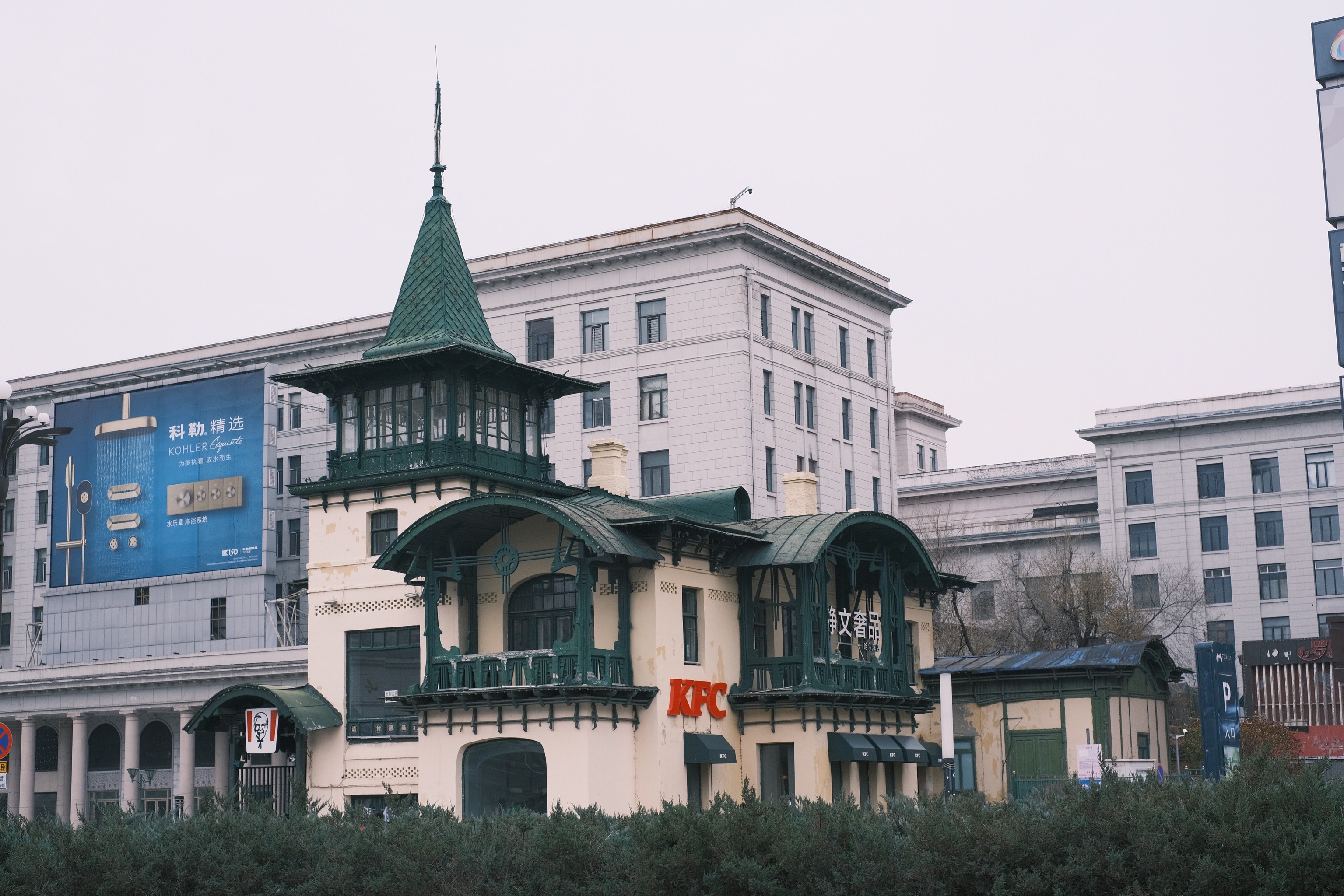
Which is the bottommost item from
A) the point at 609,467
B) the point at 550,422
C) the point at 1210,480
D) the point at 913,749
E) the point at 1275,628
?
the point at 913,749

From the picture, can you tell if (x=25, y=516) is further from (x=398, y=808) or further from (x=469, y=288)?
(x=398, y=808)

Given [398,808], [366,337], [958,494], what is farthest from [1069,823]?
[958,494]

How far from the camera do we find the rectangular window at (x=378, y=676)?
141 feet

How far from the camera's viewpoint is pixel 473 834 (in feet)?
78.2

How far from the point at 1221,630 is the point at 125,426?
61074 millimetres

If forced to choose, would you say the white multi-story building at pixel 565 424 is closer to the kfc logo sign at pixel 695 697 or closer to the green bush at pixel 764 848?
the kfc logo sign at pixel 695 697

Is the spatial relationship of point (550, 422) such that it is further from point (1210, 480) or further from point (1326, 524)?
point (1326, 524)

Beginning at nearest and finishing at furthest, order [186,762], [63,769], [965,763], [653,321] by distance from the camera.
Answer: [965,763], [186,762], [63,769], [653,321]

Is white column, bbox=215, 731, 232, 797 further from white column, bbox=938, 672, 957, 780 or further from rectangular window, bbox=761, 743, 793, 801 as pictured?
white column, bbox=938, 672, 957, 780

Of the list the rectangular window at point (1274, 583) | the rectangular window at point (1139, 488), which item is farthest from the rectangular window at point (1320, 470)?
the rectangular window at point (1139, 488)

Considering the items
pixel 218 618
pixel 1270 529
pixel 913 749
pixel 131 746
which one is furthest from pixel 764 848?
pixel 1270 529

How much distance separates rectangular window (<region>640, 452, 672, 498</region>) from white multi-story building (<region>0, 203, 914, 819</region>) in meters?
0.10

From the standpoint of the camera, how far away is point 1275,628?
96062mm

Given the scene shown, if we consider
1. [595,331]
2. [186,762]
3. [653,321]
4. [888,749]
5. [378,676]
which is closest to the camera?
[378,676]
